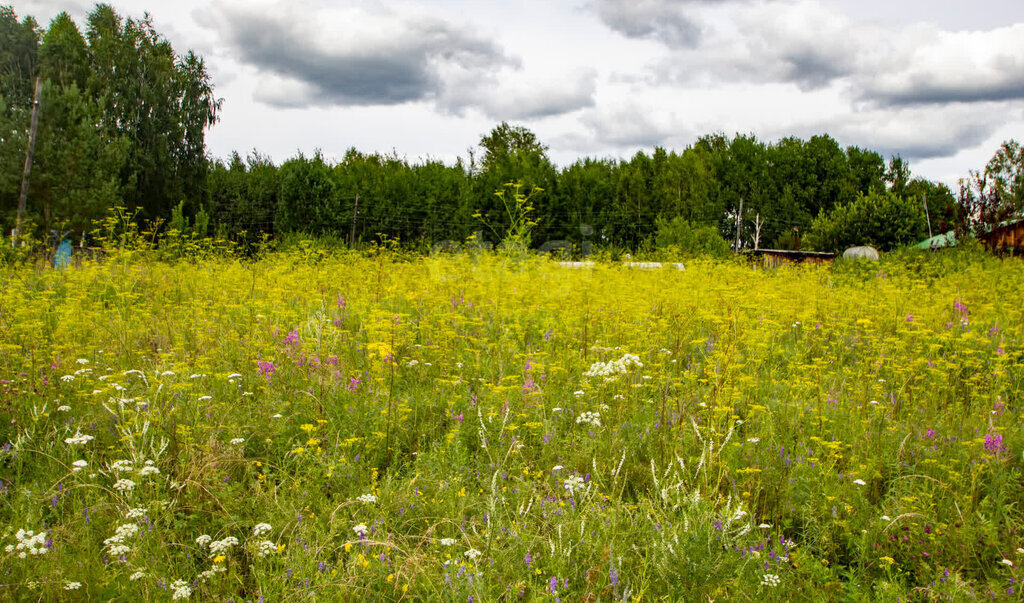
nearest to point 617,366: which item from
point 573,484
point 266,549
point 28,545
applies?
point 573,484

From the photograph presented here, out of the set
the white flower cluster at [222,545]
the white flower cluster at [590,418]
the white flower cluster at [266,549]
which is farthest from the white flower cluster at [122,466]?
the white flower cluster at [590,418]

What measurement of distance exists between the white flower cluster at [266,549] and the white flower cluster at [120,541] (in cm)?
45

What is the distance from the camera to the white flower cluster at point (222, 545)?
7.08 ft

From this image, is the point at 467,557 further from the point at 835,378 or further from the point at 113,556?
the point at 835,378

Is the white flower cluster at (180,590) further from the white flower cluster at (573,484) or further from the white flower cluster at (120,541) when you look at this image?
the white flower cluster at (573,484)

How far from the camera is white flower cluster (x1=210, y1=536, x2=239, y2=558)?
2.16 meters

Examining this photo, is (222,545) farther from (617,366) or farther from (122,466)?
(617,366)

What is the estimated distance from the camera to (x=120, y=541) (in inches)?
87.2

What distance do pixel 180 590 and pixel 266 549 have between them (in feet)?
0.96

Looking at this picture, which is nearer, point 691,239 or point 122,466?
point 122,466

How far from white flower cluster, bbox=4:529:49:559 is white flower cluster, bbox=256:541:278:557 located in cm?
71

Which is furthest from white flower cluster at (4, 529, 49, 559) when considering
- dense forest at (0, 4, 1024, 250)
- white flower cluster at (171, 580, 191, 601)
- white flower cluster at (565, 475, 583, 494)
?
dense forest at (0, 4, 1024, 250)

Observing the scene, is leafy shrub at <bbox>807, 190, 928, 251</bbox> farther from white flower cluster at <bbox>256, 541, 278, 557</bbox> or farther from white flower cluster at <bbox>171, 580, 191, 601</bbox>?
white flower cluster at <bbox>171, 580, 191, 601</bbox>

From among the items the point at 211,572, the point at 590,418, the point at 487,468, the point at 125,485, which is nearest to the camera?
the point at 211,572
